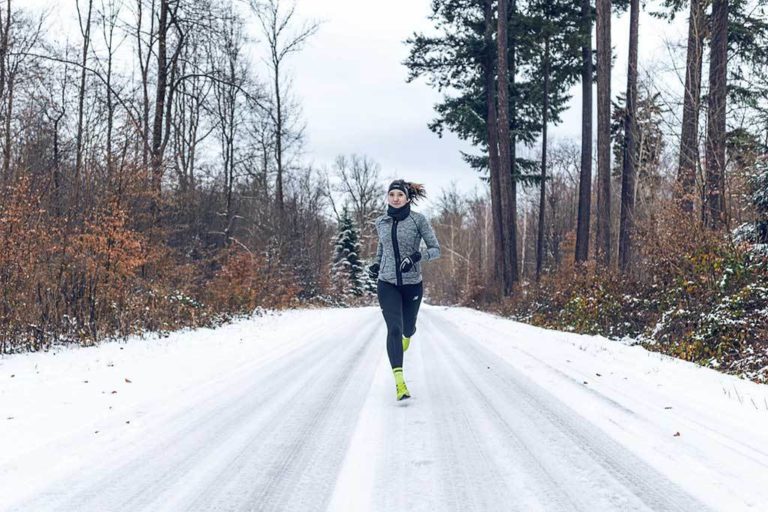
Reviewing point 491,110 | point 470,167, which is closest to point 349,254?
point 470,167

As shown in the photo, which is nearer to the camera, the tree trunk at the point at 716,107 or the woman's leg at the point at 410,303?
the woman's leg at the point at 410,303

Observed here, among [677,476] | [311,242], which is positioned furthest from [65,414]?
[311,242]

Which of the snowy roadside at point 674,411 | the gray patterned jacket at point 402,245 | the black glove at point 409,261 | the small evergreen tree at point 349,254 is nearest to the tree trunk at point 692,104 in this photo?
the snowy roadside at point 674,411

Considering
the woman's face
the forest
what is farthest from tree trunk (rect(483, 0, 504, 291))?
the woman's face

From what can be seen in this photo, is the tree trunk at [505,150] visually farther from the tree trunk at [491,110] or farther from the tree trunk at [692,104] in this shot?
the tree trunk at [692,104]

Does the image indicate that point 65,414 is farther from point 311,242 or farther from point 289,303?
point 311,242

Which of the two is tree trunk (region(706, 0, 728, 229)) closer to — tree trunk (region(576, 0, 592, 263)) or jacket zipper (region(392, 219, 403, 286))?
tree trunk (region(576, 0, 592, 263))

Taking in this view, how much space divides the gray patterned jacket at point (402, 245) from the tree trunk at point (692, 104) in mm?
7158

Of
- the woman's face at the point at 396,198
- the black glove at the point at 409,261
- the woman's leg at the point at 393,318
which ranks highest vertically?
the woman's face at the point at 396,198

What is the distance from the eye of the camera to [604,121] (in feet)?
49.9

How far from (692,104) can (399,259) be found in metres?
10.1

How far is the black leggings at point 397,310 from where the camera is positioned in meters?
4.83

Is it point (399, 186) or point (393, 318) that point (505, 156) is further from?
point (393, 318)

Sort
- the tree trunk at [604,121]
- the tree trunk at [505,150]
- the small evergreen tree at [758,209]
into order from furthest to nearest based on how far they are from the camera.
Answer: the tree trunk at [505,150]
the tree trunk at [604,121]
the small evergreen tree at [758,209]
